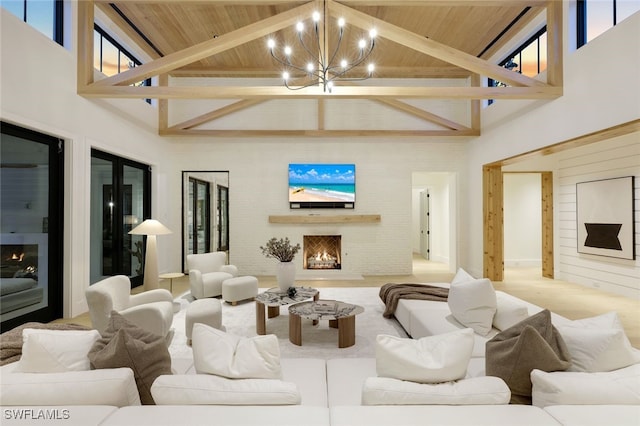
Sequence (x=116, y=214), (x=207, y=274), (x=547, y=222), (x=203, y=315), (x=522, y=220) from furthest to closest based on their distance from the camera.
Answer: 1. (x=522, y=220)
2. (x=547, y=222)
3. (x=116, y=214)
4. (x=207, y=274)
5. (x=203, y=315)

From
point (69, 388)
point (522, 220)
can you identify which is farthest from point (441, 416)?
point (522, 220)

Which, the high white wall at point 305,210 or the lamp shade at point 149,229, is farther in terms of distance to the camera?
the high white wall at point 305,210

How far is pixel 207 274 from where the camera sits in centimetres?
542

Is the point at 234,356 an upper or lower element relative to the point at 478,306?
upper

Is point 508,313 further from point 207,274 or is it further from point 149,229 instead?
point 149,229

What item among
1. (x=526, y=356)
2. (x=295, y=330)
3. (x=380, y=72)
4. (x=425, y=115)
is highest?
(x=380, y=72)

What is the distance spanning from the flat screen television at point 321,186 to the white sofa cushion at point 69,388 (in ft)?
20.2

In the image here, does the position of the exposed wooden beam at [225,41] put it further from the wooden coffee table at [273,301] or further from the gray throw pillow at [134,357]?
the gray throw pillow at [134,357]

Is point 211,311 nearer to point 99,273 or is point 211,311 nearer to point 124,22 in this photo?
point 99,273

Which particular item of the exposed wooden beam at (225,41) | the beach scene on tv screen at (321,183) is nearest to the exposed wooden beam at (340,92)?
the exposed wooden beam at (225,41)

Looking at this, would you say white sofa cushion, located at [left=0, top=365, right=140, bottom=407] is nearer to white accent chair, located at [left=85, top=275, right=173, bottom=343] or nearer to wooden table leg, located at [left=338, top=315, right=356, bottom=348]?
white accent chair, located at [left=85, top=275, right=173, bottom=343]

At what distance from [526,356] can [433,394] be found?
0.55 meters

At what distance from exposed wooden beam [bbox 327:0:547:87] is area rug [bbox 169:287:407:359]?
3663mm

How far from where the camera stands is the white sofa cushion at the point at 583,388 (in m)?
1.39
